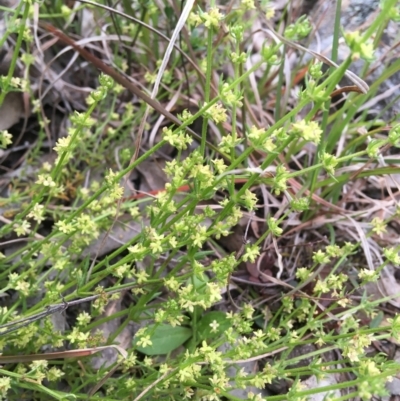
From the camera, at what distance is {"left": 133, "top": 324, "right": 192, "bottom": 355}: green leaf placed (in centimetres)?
138

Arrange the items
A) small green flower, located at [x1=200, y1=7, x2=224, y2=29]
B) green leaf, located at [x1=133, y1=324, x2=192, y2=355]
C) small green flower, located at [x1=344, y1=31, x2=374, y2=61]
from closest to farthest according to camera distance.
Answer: small green flower, located at [x1=344, y1=31, x2=374, y2=61] < small green flower, located at [x1=200, y1=7, x2=224, y2=29] < green leaf, located at [x1=133, y1=324, x2=192, y2=355]

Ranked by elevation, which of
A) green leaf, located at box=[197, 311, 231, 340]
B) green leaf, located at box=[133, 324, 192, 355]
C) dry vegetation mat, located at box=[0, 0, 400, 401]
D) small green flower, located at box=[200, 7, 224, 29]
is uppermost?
small green flower, located at box=[200, 7, 224, 29]

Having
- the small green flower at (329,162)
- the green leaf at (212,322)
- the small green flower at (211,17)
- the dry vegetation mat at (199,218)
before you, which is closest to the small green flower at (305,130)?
the dry vegetation mat at (199,218)

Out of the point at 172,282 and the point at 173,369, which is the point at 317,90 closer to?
the point at 172,282

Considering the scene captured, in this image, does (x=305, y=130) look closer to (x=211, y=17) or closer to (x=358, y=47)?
(x=358, y=47)

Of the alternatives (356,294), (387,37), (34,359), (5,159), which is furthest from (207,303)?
(387,37)

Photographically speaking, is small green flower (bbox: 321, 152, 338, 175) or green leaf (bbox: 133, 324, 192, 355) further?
green leaf (bbox: 133, 324, 192, 355)

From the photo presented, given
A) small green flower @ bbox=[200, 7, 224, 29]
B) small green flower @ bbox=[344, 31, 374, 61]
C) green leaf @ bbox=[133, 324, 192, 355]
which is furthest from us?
green leaf @ bbox=[133, 324, 192, 355]

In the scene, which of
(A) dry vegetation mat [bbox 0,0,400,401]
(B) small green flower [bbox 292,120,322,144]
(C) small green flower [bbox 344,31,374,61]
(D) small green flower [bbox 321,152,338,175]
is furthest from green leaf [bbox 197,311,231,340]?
(C) small green flower [bbox 344,31,374,61]

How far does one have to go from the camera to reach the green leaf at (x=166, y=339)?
138 cm

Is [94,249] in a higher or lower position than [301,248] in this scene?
lower

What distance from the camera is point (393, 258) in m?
1.16

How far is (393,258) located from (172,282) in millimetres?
488

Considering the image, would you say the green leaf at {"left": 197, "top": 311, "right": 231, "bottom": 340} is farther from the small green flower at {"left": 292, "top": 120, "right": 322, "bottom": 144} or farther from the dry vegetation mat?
the small green flower at {"left": 292, "top": 120, "right": 322, "bottom": 144}
